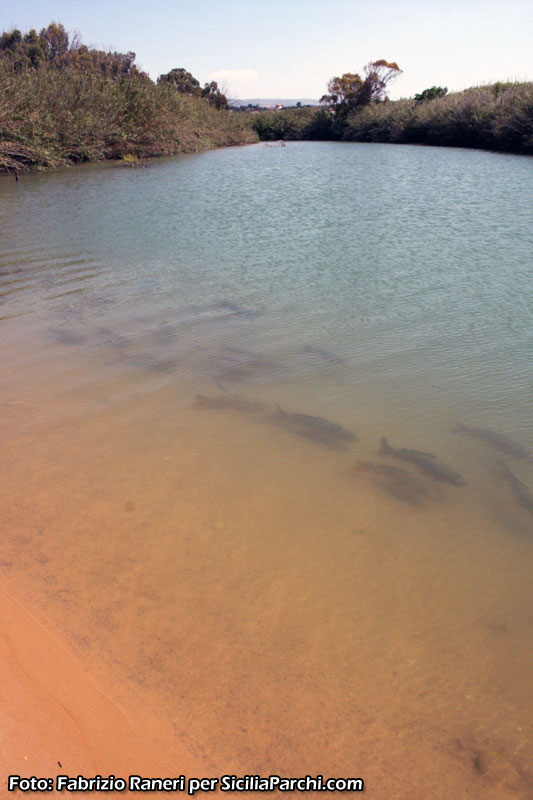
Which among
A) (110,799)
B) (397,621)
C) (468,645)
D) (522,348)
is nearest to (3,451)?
(110,799)

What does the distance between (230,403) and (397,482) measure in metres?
1.81

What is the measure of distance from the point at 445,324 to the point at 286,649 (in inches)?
212

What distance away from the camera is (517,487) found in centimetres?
419

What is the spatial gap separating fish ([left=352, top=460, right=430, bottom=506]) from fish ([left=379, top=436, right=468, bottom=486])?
0.50 ft

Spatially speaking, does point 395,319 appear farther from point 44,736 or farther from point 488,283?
point 44,736

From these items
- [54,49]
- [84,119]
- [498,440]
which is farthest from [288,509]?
[54,49]

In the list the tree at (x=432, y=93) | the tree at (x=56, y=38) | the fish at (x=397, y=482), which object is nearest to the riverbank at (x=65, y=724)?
the fish at (x=397, y=482)

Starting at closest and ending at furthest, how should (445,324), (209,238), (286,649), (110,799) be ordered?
1. (110,799)
2. (286,649)
3. (445,324)
4. (209,238)

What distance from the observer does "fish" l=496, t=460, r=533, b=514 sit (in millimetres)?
4023

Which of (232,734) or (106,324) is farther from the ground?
(106,324)

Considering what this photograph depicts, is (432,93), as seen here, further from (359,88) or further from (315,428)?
(315,428)

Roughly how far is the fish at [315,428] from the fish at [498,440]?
995 mm

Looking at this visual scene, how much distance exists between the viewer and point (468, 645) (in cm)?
295

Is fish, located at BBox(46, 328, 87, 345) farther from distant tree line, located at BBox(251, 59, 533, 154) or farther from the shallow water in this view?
distant tree line, located at BBox(251, 59, 533, 154)
